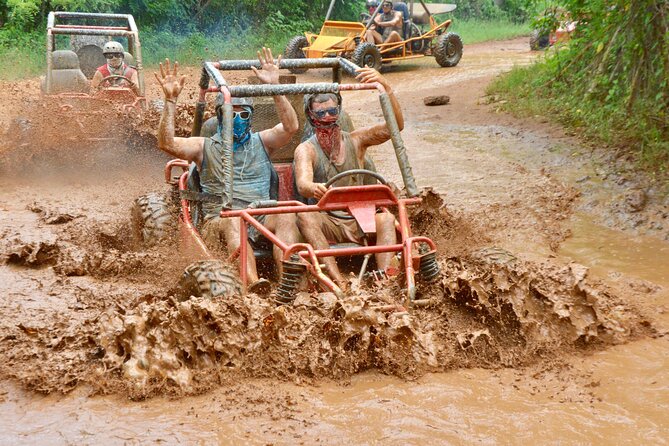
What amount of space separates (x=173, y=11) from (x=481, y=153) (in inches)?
501

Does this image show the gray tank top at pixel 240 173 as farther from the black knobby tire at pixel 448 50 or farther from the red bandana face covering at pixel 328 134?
the black knobby tire at pixel 448 50

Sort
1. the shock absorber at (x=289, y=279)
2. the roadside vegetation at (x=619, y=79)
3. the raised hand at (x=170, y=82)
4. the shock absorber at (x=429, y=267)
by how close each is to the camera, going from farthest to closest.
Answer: the roadside vegetation at (x=619, y=79), the raised hand at (x=170, y=82), the shock absorber at (x=429, y=267), the shock absorber at (x=289, y=279)

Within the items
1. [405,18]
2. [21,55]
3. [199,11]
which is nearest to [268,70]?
[405,18]

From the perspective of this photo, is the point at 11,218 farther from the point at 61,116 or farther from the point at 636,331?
the point at 636,331

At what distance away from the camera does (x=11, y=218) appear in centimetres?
822

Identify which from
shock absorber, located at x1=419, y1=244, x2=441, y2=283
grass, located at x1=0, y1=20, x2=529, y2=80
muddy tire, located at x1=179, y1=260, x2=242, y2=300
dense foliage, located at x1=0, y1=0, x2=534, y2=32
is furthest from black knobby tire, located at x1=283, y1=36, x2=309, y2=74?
shock absorber, located at x1=419, y1=244, x2=441, y2=283

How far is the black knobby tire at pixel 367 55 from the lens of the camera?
16.5 m

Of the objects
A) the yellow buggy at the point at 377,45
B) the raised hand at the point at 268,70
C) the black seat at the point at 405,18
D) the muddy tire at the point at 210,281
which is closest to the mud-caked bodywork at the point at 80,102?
the raised hand at the point at 268,70

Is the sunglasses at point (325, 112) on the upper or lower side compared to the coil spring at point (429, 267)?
upper

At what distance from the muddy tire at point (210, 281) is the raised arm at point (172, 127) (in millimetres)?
1117

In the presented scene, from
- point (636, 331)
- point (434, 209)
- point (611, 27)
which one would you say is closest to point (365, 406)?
point (636, 331)

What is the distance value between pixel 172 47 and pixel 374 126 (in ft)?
50.3

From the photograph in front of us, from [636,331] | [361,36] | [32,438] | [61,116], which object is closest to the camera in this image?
[32,438]

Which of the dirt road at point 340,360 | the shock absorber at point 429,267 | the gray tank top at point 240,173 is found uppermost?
the gray tank top at point 240,173
